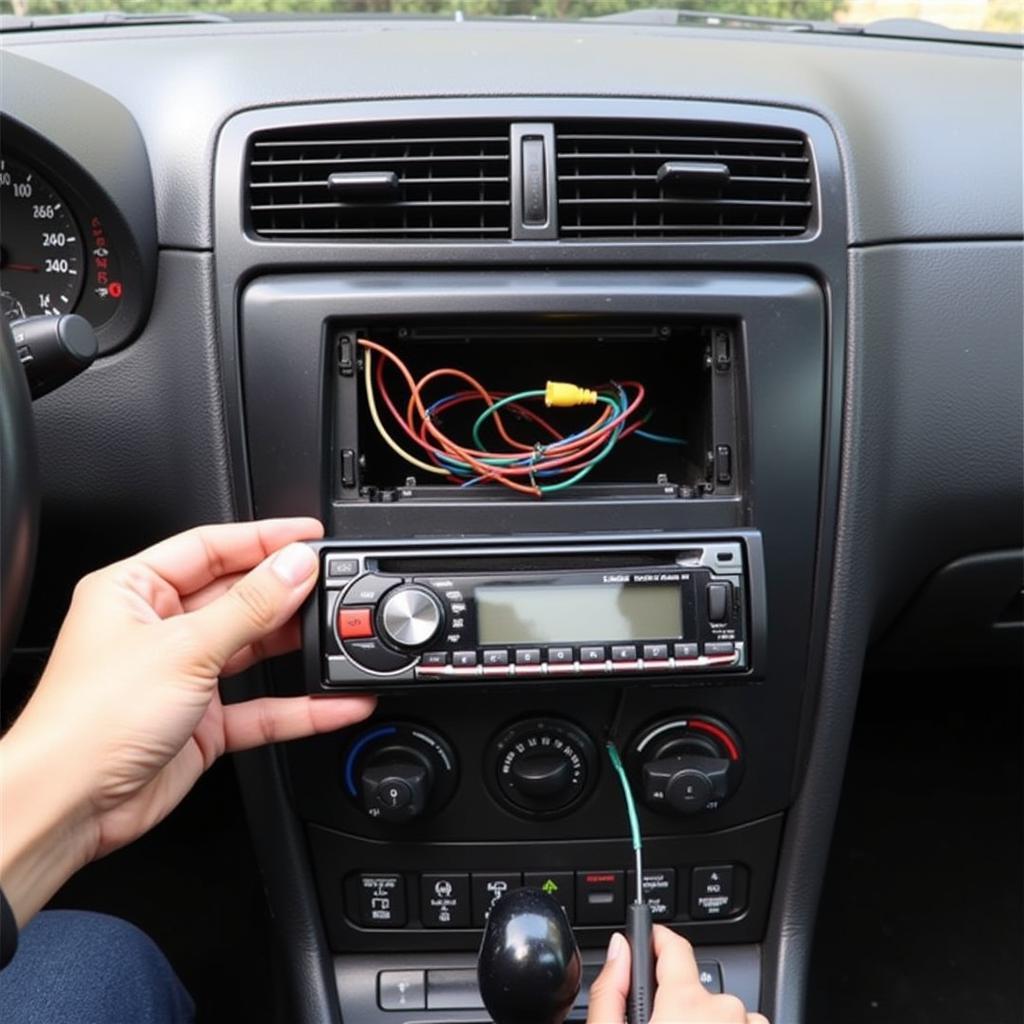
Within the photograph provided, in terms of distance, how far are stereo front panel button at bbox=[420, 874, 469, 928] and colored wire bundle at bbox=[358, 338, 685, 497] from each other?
434mm

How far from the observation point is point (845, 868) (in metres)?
1.81

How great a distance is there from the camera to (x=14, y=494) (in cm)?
76

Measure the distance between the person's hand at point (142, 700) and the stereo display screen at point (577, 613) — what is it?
0.50 ft

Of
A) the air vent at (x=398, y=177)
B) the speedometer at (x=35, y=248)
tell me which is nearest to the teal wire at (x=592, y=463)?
→ the air vent at (x=398, y=177)

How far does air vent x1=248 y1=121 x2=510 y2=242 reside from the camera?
100 centimetres

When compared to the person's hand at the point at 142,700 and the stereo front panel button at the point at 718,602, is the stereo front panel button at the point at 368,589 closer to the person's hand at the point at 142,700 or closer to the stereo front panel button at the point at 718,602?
the person's hand at the point at 142,700

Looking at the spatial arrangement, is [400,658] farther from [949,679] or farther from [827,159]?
[949,679]

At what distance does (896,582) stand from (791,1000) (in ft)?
1.55

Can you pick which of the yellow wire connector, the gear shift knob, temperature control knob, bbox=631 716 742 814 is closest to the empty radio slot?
the yellow wire connector

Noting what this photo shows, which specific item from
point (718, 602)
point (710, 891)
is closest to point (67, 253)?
point (718, 602)

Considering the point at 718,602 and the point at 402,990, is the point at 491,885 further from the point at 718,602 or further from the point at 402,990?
the point at 718,602

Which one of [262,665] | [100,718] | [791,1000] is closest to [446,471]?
[262,665]

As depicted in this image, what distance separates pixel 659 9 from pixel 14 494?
3.58 feet

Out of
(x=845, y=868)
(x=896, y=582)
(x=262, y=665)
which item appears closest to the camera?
(x=262, y=665)
